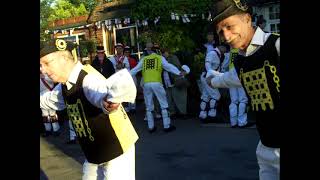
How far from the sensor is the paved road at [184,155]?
625 centimetres

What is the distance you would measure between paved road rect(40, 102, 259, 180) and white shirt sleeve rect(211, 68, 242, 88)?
251cm

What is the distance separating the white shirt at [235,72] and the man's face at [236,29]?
44 millimetres

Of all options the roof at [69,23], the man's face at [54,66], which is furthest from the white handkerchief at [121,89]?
the roof at [69,23]

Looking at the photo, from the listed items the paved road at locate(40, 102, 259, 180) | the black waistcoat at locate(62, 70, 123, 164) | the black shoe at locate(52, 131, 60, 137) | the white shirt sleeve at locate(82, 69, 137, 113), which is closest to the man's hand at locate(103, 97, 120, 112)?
the white shirt sleeve at locate(82, 69, 137, 113)

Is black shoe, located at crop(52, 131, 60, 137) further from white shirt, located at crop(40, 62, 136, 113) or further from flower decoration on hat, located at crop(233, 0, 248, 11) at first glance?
flower decoration on hat, located at crop(233, 0, 248, 11)

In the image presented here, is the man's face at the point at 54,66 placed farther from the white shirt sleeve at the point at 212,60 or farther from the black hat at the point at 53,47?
the white shirt sleeve at the point at 212,60

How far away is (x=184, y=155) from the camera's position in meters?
7.41

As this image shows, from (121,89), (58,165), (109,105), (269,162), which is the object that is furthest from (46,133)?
(269,162)

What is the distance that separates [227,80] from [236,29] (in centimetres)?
70

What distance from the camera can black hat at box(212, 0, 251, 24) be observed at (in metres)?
2.88

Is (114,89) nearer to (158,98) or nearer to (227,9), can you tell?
(227,9)

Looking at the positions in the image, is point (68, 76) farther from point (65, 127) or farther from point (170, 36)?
point (170, 36)
